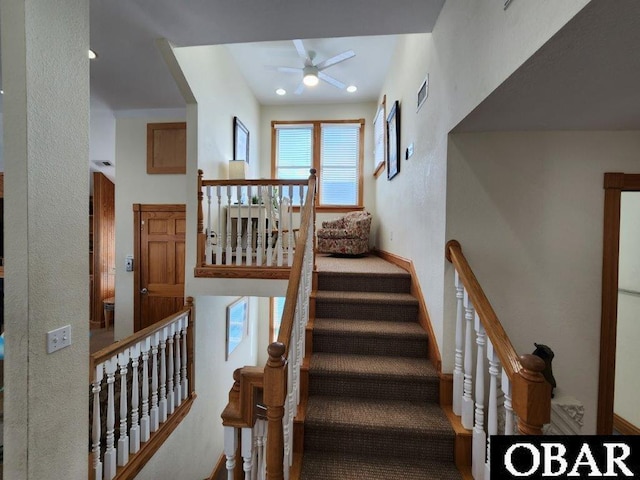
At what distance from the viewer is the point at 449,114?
1891 mm

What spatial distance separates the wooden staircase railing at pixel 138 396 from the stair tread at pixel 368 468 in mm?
1438

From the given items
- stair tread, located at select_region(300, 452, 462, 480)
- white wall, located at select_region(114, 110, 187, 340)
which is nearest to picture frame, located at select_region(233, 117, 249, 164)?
white wall, located at select_region(114, 110, 187, 340)

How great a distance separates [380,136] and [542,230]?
3.12 meters

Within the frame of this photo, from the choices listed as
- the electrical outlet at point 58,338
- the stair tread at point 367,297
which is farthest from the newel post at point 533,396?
the electrical outlet at point 58,338

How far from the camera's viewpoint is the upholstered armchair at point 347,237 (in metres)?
4.23

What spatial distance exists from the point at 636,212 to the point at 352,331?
2651mm

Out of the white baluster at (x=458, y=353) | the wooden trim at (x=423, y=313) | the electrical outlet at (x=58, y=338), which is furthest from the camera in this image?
the wooden trim at (x=423, y=313)

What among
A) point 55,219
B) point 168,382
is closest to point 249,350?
point 168,382

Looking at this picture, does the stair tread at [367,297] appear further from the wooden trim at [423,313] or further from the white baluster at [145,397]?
the white baluster at [145,397]

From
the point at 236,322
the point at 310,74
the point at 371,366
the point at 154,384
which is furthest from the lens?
the point at 236,322

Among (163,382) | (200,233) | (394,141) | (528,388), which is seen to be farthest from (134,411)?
(394,141)

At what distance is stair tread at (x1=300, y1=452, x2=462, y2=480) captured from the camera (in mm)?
1624

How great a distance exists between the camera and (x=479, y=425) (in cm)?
161

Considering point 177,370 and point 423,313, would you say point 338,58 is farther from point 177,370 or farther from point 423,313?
point 177,370
